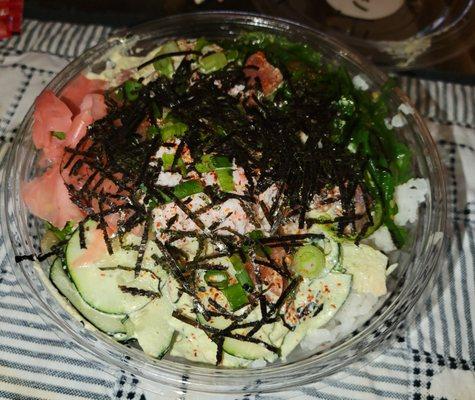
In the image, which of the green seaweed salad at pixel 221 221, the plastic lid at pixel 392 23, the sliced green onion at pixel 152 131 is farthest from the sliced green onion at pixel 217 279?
the plastic lid at pixel 392 23

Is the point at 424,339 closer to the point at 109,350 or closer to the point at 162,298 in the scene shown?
the point at 162,298

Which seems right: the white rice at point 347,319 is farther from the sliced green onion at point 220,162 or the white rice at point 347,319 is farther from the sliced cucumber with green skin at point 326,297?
the sliced green onion at point 220,162

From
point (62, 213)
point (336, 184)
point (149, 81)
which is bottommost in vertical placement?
point (62, 213)

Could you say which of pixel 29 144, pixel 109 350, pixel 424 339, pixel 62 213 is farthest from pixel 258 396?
pixel 29 144

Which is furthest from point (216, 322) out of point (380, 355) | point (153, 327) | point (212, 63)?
point (212, 63)

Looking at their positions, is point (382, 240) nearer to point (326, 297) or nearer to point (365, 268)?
point (365, 268)

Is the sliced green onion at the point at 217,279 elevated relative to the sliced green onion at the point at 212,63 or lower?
lower

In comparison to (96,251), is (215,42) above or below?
above
